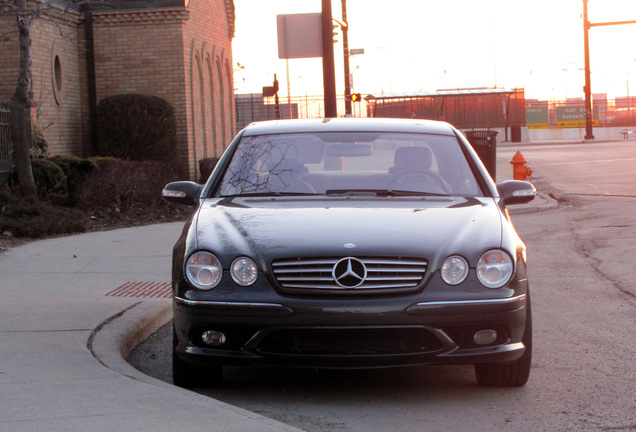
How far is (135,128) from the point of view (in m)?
20.9

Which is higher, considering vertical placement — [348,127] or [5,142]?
[5,142]

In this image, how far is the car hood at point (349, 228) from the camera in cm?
495

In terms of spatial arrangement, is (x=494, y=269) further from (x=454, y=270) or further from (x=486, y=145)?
(x=486, y=145)

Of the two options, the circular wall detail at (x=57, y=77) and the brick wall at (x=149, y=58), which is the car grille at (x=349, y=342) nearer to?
the circular wall detail at (x=57, y=77)

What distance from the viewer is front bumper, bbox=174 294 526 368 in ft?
15.8

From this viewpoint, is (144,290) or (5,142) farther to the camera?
(5,142)

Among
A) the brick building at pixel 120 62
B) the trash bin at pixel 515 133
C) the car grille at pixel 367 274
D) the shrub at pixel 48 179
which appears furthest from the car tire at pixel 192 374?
the trash bin at pixel 515 133

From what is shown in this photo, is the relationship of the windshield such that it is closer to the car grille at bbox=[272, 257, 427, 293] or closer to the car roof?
the car roof

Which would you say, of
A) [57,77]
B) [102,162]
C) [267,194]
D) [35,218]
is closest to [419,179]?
[267,194]

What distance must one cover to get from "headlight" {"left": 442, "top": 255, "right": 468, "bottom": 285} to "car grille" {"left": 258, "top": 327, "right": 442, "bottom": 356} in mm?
305

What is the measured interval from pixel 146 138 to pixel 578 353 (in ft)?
51.5

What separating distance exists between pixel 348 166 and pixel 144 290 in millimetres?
2744

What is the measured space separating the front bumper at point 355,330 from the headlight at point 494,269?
0.36 feet

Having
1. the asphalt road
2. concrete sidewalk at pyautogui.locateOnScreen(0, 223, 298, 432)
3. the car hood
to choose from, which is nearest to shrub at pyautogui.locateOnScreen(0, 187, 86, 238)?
concrete sidewalk at pyautogui.locateOnScreen(0, 223, 298, 432)
